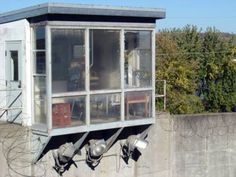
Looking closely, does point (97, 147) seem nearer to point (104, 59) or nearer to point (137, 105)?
point (137, 105)

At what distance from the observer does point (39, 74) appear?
10.7 m

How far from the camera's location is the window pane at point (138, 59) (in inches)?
460

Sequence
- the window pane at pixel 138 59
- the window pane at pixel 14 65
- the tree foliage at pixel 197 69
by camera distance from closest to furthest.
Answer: the window pane at pixel 14 65, the window pane at pixel 138 59, the tree foliage at pixel 197 69

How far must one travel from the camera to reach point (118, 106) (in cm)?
1143

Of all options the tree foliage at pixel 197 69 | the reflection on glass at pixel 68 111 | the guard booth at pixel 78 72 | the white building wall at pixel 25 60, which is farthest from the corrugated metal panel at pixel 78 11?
the tree foliage at pixel 197 69

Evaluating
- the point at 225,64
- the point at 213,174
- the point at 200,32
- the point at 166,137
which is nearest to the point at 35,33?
the point at 166,137

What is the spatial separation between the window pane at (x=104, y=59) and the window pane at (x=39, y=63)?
1.00 m

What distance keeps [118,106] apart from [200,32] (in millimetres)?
32320

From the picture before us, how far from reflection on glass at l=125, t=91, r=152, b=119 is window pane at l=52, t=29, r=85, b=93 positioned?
49.2 inches

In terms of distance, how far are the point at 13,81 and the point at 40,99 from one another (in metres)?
1.03

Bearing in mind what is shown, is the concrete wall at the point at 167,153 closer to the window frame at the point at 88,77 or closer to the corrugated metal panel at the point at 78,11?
the window frame at the point at 88,77

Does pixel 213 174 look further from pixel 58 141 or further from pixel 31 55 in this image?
pixel 31 55

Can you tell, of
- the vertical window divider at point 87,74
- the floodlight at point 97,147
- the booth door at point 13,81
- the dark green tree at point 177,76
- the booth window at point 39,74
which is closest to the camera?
the booth window at point 39,74

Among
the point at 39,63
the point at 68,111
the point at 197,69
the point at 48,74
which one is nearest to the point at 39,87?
the point at 39,63
